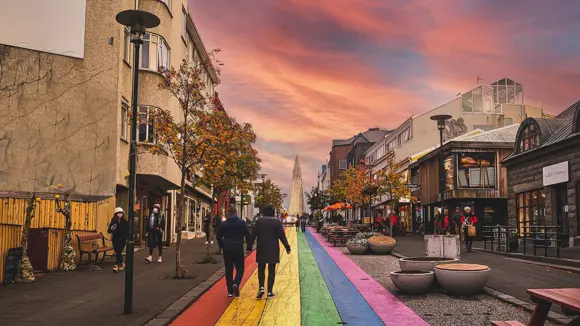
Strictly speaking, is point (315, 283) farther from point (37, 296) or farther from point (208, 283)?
point (37, 296)

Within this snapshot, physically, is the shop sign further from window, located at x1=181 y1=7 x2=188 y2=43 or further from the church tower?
the church tower

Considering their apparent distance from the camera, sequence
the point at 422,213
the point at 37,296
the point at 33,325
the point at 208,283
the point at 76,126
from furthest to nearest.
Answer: the point at 422,213 → the point at 76,126 → the point at 208,283 → the point at 37,296 → the point at 33,325

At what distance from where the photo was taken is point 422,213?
45.7 m

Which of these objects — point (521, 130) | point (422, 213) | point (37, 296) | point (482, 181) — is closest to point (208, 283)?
point (37, 296)

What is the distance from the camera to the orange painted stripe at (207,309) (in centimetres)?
887

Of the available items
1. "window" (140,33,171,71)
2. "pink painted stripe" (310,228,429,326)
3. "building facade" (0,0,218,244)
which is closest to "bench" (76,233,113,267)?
"building facade" (0,0,218,244)

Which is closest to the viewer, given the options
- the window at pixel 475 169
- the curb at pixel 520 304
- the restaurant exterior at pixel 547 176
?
the curb at pixel 520 304

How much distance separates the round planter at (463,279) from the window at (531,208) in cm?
1438

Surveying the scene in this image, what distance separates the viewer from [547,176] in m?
24.0

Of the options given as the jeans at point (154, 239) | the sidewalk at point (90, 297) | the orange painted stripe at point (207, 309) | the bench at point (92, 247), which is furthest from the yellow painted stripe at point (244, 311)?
the jeans at point (154, 239)

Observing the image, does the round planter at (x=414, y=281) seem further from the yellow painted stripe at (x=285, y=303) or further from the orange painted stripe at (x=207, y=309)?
the orange painted stripe at (x=207, y=309)

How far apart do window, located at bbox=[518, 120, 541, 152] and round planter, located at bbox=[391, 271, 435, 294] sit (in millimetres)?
16781

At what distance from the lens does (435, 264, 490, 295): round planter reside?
10883mm

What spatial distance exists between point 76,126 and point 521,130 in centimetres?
2038
